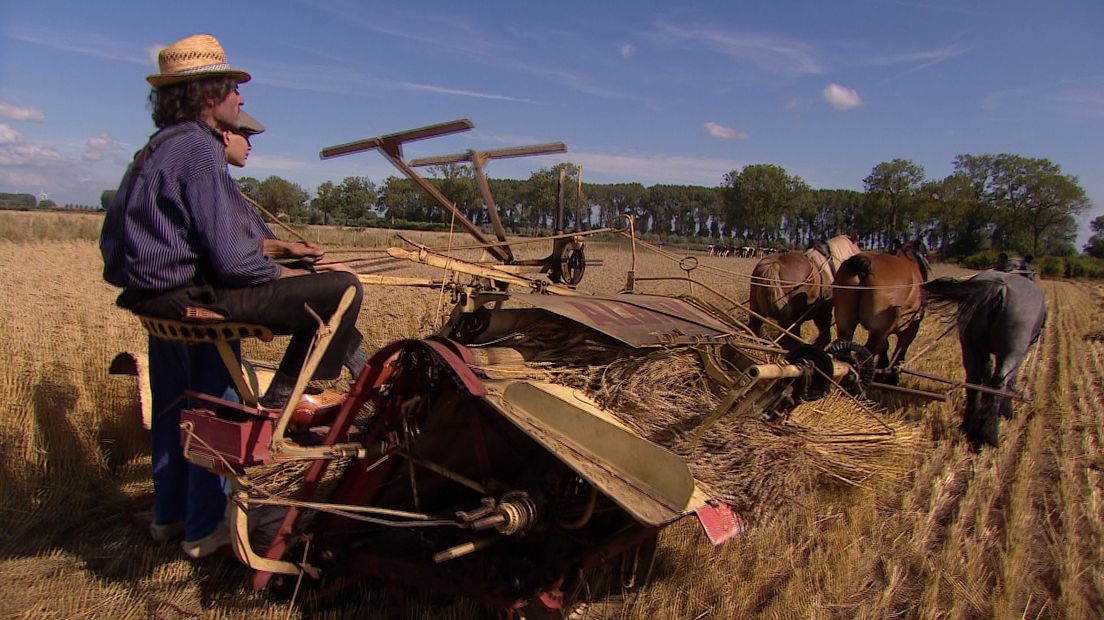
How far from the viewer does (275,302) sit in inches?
108

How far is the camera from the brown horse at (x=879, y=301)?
7.53 meters

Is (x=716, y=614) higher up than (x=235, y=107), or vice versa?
(x=235, y=107)

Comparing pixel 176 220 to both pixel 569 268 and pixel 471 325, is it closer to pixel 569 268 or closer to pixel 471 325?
pixel 471 325

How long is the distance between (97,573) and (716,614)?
2950 mm

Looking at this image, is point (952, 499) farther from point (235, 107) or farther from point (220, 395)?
point (235, 107)

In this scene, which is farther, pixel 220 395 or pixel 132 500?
pixel 132 500

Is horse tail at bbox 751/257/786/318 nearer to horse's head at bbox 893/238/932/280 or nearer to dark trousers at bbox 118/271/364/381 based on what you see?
horse's head at bbox 893/238/932/280

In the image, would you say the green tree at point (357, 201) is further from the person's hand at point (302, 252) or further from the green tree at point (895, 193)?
the green tree at point (895, 193)

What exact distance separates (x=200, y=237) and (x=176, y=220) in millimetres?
112

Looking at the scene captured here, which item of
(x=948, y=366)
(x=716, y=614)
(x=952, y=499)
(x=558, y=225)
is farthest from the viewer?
(x=948, y=366)

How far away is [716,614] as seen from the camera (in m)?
3.14

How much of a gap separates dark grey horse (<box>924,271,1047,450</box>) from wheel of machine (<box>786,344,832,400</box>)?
355 centimetres

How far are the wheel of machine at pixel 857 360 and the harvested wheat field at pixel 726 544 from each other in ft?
0.87

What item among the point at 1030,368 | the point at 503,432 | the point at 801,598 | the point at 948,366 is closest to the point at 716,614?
the point at 801,598
